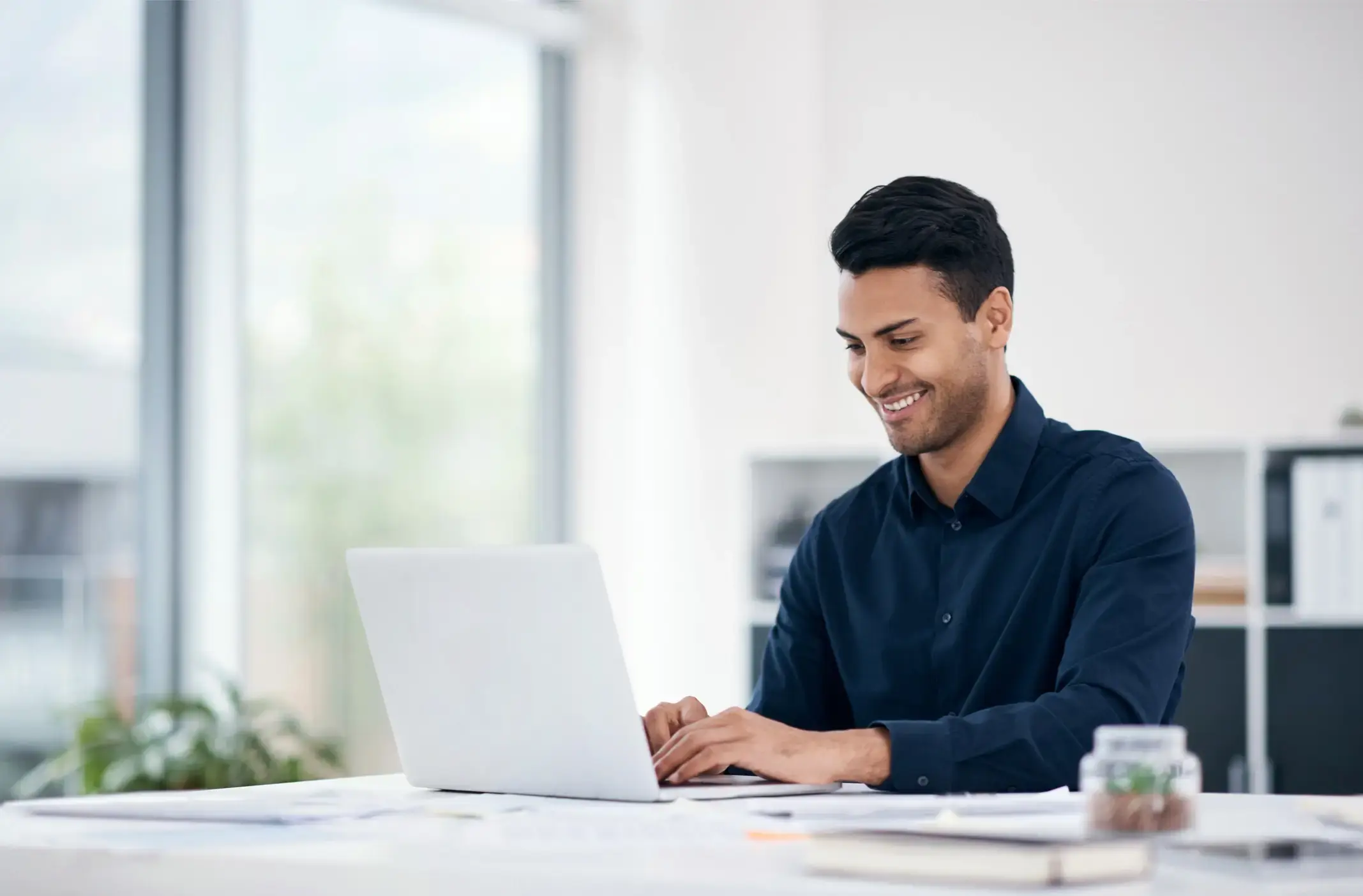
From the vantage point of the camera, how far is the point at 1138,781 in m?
1.17

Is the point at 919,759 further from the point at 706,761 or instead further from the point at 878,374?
the point at 878,374

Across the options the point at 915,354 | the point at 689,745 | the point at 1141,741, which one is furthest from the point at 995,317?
the point at 1141,741

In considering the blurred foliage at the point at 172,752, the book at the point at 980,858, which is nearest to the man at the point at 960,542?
the book at the point at 980,858

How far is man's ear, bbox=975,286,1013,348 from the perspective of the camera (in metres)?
2.00

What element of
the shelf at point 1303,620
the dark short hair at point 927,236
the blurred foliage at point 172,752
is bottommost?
the blurred foliage at point 172,752

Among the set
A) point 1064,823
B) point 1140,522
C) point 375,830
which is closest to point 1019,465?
point 1140,522

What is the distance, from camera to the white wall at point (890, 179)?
163 inches

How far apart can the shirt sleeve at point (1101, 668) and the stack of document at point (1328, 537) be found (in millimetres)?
1903

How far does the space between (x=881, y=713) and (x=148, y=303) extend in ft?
8.82

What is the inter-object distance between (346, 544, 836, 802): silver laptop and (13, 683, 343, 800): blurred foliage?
91.4 inches

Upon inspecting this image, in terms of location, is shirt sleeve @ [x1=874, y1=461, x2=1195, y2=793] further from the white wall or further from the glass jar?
the white wall

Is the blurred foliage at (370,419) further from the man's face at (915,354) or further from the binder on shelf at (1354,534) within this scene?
the man's face at (915,354)

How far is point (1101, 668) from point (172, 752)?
2.71 meters

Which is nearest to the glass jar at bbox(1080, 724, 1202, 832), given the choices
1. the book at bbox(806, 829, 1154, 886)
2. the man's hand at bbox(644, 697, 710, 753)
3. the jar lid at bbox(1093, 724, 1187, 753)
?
the jar lid at bbox(1093, 724, 1187, 753)
